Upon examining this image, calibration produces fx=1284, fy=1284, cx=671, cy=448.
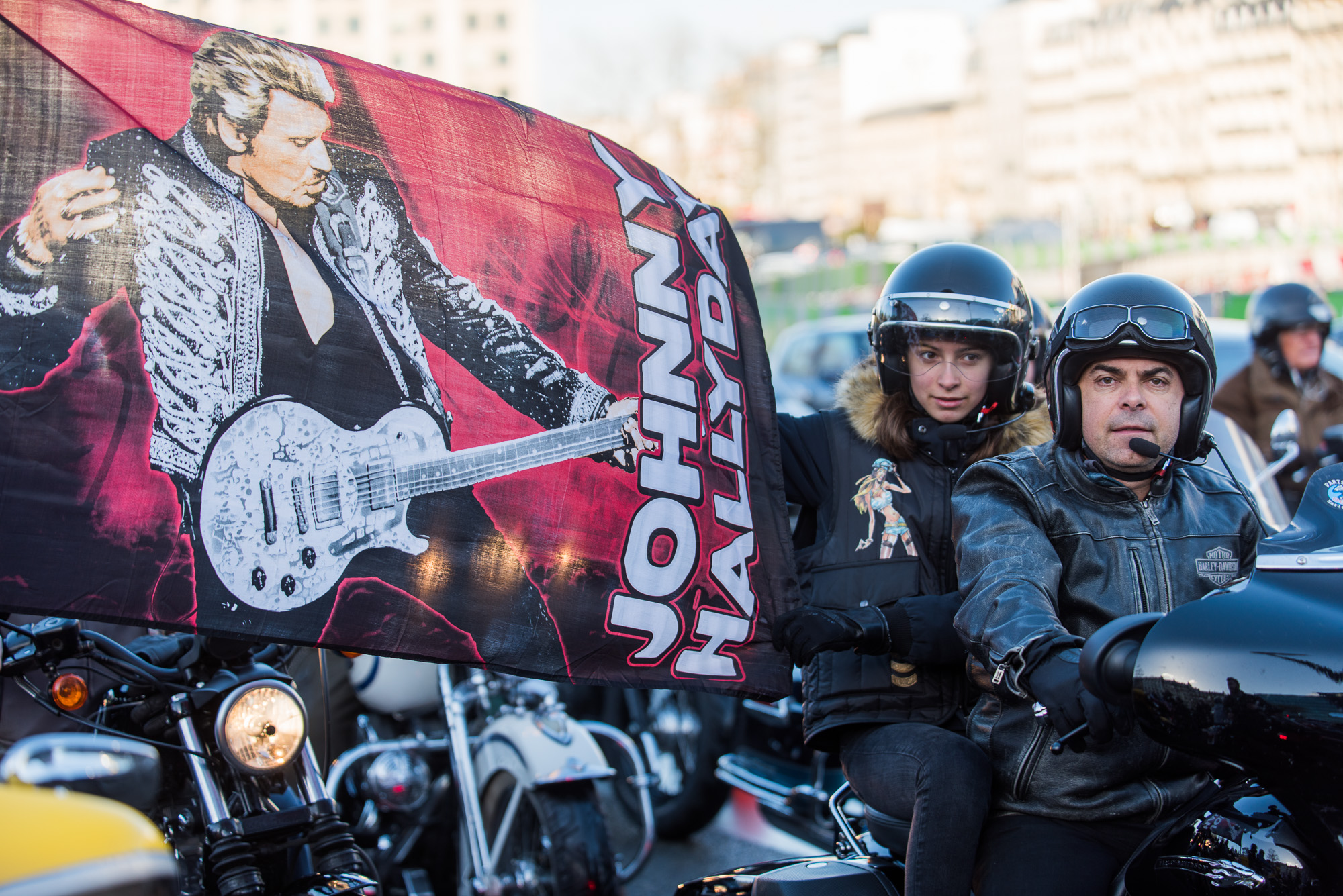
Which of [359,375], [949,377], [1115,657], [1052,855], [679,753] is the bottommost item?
[679,753]

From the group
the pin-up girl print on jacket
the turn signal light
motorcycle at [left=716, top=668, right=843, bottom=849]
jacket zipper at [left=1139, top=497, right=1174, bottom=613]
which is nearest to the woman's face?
the pin-up girl print on jacket

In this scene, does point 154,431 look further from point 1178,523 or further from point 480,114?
point 1178,523

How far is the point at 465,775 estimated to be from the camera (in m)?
4.15

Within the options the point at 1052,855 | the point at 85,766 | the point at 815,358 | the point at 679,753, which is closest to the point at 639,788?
the point at 679,753

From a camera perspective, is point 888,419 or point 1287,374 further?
point 1287,374

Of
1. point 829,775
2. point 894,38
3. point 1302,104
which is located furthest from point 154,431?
point 894,38

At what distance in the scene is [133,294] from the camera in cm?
269

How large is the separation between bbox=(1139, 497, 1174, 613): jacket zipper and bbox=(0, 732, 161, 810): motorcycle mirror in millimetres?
1933

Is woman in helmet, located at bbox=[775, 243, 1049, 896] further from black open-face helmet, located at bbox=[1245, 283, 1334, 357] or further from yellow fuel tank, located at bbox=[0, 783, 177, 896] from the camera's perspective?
black open-face helmet, located at bbox=[1245, 283, 1334, 357]

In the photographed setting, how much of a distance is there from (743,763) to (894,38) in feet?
510

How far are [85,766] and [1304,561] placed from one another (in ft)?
6.13

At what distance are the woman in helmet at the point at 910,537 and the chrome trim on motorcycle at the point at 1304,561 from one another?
86 cm

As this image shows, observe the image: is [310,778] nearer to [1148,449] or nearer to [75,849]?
[75,849]

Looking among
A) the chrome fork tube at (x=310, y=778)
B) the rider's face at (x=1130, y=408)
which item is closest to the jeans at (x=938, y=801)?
the rider's face at (x=1130, y=408)
